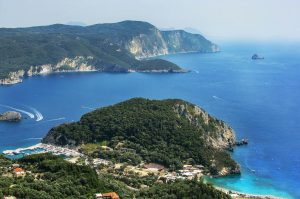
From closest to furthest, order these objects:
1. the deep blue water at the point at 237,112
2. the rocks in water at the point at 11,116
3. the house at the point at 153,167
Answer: the house at the point at 153,167 → the deep blue water at the point at 237,112 → the rocks in water at the point at 11,116

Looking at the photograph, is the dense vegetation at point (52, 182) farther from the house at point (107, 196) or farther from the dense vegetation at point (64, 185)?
the house at point (107, 196)

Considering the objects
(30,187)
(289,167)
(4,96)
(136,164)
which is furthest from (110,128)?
(4,96)

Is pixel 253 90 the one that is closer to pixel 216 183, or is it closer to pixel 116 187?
pixel 216 183

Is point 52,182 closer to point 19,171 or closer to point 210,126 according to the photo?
point 19,171

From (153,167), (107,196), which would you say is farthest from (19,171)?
(153,167)

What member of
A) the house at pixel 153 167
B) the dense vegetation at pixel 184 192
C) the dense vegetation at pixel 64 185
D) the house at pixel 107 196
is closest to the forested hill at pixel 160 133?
the house at pixel 153 167

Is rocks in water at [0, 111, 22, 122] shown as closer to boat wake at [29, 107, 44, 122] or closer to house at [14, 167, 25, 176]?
boat wake at [29, 107, 44, 122]
